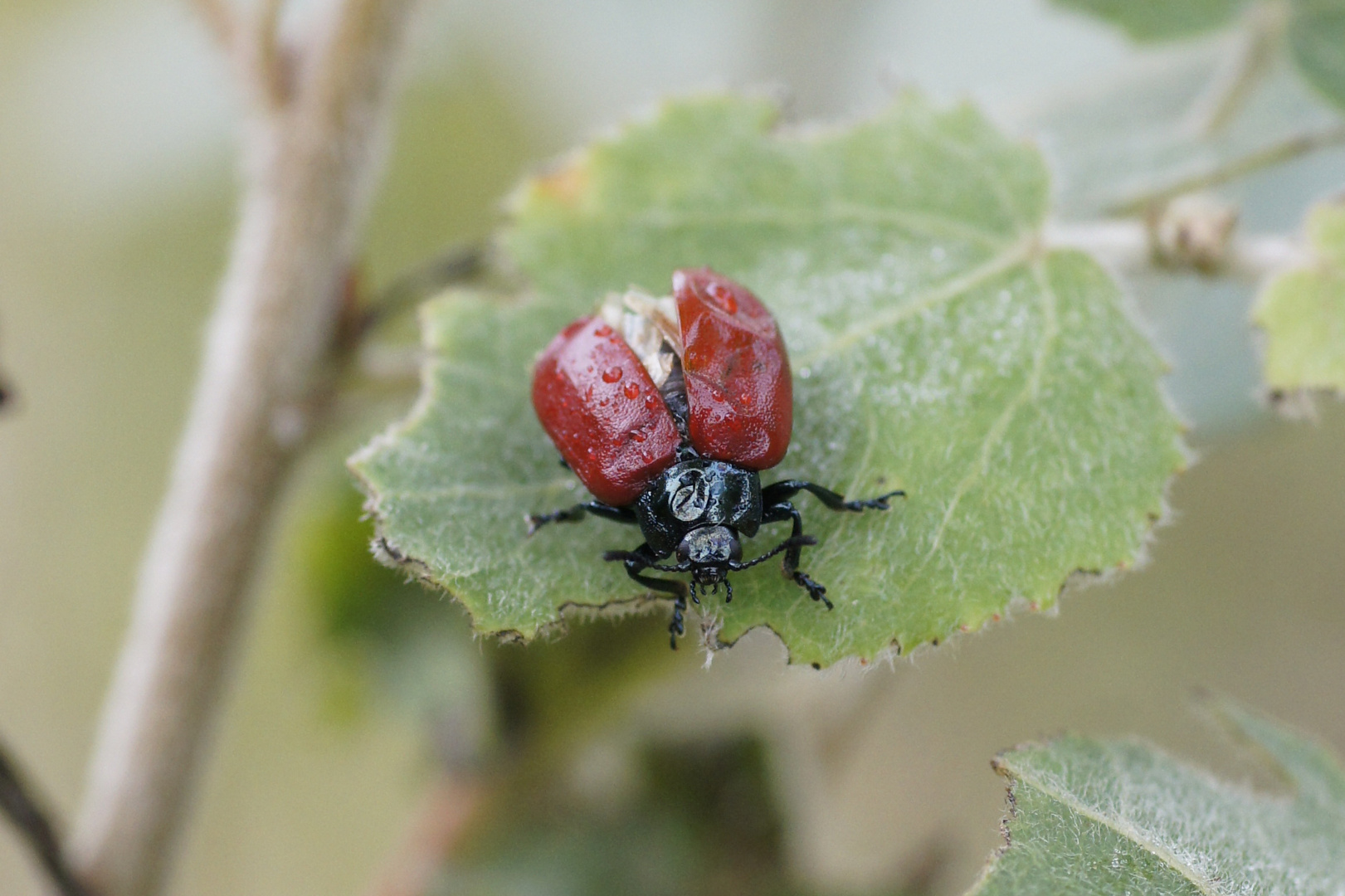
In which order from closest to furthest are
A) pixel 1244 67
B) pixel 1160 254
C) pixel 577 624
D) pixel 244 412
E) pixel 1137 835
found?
pixel 1137 835 → pixel 1160 254 → pixel 244 412 → pixel 1244 67 → pixel 577 624

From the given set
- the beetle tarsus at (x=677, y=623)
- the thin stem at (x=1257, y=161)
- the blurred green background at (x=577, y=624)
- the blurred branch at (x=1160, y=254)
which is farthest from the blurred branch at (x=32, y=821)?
the thin stem at (x=1257, y=161)

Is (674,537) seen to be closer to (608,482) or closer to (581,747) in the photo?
(608,482)

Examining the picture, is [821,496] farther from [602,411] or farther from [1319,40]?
[1319,40]

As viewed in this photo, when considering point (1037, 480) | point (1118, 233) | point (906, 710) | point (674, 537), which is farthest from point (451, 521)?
point (906, 710)

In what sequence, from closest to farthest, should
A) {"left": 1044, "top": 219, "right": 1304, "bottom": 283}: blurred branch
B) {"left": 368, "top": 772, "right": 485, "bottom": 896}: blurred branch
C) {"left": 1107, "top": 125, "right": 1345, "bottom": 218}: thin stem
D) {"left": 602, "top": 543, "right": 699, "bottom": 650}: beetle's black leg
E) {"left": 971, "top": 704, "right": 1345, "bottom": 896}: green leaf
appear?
{"left": 971, "top": 704, "right": 1345, "bottom": 896}: green leaf → {"left": 602, "top": 543, "right": 699, "bottom": 650}: beetle's black leg → {"left": 1044, "top": 219, "right": 1304, "bottom": 283}: blurred branch → {"left": 1107, "top": 125, "right": 1345, "bottom": 218}: thin stem → {"left": 368, "top": 772, "right": 485, "bottom": 896}: blurred branch

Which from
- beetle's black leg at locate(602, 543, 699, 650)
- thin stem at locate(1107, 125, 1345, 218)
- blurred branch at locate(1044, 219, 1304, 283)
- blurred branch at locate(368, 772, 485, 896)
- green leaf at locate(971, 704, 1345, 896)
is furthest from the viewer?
blurred branch at locate(368, 772, 485, 896)

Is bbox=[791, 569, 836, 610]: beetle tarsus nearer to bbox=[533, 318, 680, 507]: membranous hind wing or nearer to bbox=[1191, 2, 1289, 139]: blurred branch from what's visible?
bbox=[533, 318, 680, 507]: membranous hind wing

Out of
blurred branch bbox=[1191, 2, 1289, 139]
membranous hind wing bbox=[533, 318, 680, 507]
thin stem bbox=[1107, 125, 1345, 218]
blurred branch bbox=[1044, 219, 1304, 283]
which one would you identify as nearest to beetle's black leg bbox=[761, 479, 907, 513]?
membranous hind wing bbox=[533, 318, 680, 507]

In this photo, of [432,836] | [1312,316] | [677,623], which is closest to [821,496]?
[677,623]
